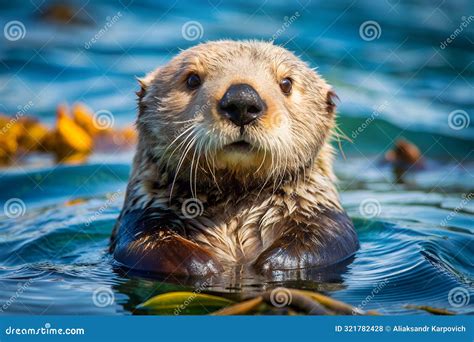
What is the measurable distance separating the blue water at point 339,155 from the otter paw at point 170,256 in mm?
97

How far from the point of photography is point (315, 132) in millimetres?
5621

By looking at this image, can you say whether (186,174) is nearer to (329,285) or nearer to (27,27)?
(329,285)

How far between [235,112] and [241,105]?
62 mm

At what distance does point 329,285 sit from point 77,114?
17.9ft

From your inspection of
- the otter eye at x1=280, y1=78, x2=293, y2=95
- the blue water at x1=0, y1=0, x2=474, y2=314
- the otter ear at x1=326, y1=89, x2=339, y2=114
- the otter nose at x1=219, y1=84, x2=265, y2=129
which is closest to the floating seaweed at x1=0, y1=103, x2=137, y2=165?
the blue water at x1=0, y1=0, x2=474, y2=314

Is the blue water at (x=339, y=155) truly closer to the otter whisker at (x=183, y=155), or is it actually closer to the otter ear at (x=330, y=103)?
the otter whisker at (x=183, y=155)

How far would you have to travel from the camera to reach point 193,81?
5.48m

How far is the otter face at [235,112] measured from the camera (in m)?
4.80

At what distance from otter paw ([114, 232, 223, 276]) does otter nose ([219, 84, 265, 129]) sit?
36.8 inches

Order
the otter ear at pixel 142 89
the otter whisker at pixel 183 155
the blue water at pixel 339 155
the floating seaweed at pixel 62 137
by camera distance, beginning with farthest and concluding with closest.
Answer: the floating seaweed at pixel 62 137 → the otter ear at pixel 142 89 → the blue water at pixel 339 155 → the otter whisker at pixel 183 155

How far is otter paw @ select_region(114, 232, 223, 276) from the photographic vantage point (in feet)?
16.7

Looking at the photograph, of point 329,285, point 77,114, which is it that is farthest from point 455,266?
point 77,114

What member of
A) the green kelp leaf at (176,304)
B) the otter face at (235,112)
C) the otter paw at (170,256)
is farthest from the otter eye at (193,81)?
the green kelp leaf at (176,304)

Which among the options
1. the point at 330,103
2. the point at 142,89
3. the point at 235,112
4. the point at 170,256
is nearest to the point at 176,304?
the point at 170,256
